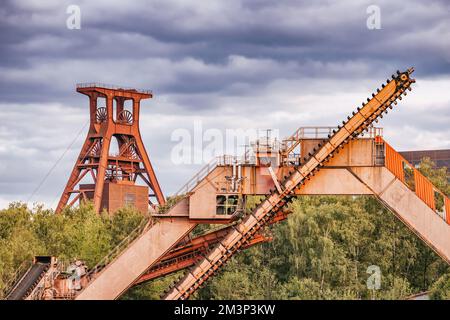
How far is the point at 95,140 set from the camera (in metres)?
132

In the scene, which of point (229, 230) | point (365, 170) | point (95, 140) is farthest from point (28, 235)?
point (95, 140)

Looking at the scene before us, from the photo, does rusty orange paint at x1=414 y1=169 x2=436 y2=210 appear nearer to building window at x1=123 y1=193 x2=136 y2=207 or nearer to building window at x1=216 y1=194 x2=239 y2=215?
building window at x1=216 y1=194 x2=239 y2=215

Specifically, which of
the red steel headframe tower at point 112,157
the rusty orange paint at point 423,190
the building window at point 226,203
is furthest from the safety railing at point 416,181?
the red steel headframe tower at point 112,157

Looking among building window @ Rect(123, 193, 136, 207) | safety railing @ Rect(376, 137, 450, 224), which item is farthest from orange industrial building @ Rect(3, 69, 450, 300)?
building window @ Rect(123, 193, 136, 207)

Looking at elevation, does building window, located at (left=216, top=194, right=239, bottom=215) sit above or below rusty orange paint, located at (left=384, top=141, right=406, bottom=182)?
below

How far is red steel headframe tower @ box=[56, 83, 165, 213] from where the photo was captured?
127500 millimetres

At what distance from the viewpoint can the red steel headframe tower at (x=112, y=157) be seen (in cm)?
12750

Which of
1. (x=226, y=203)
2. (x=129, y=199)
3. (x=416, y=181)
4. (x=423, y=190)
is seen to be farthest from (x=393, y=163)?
(x=129, y=199)

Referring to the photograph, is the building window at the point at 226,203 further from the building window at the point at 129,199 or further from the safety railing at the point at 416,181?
the building window at the point at 129,199

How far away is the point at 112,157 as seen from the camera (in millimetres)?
131500

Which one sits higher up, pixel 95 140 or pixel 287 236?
pixel 95 140

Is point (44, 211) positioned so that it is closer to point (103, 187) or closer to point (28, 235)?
point (28, 235)

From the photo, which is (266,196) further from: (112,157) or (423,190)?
(112,157)
